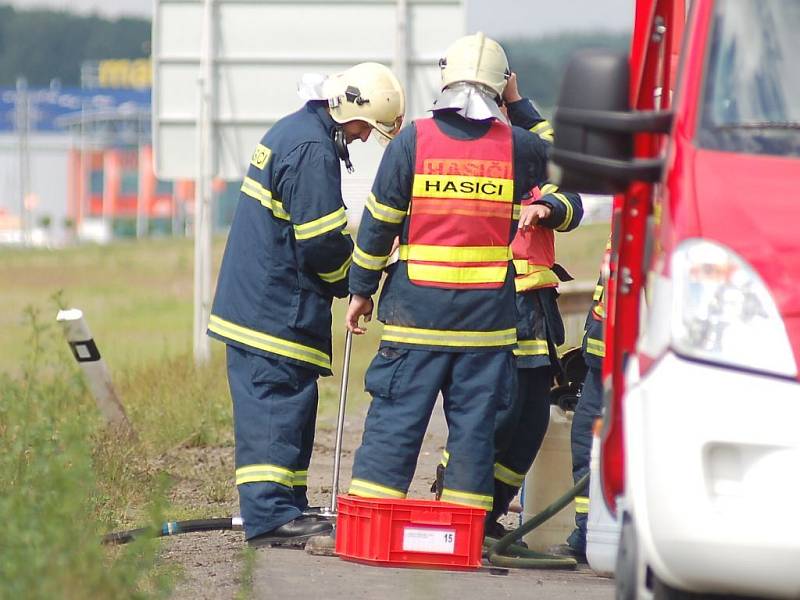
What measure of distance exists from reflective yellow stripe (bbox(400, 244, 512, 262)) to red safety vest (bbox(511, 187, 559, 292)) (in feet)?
2.01

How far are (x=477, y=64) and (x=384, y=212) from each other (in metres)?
0.69

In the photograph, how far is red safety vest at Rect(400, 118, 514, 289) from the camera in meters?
6.36

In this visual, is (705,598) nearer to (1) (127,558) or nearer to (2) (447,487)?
(1) (127,558)

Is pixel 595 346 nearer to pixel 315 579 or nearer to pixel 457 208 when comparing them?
pixel 457 208

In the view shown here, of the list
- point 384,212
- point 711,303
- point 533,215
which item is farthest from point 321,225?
point 711,303

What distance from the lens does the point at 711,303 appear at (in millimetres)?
3865

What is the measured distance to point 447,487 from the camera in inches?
Answer: 255

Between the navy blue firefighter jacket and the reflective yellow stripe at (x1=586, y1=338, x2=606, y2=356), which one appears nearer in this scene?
the reflective yellow stripe at (x1=586, y1=338, x2=606, y2=356)

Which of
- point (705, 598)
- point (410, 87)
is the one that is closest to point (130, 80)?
point (410, 87)

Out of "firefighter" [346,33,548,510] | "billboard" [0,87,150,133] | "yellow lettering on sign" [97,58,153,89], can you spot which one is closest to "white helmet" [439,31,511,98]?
"firefighter" [346,33,548,510]

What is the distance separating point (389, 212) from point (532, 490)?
1.36 metres

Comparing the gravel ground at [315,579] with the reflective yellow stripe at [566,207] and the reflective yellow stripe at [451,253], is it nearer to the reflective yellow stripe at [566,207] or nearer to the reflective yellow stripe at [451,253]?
the reflective yellow stripe at [451,253]

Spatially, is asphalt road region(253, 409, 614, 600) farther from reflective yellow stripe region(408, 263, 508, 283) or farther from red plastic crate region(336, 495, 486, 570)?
reflective yellow stripe region(408, 263, 508, 283)

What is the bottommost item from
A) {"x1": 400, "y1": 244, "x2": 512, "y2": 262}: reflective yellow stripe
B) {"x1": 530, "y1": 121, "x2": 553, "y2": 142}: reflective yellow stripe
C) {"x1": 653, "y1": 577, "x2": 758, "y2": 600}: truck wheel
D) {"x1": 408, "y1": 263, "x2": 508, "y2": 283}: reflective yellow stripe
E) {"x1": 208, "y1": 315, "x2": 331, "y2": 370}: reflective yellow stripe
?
{"x1": 653, "y1": 577, "x2": 758, "y2": 600}: truck wheel
